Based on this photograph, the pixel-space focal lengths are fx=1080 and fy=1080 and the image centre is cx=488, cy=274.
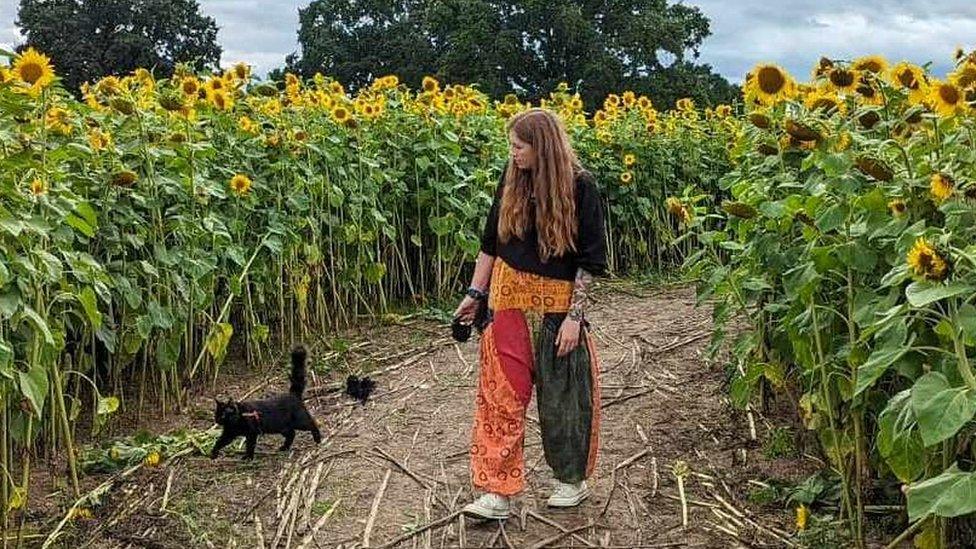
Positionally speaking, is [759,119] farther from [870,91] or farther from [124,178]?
[124,178]

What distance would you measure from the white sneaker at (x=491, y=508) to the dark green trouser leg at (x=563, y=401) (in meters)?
0.25

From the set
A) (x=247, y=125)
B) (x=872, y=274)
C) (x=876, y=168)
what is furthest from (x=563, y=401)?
(x=247, y=125)

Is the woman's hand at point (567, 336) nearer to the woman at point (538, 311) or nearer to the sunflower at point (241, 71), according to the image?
the woman at point (538, 311)

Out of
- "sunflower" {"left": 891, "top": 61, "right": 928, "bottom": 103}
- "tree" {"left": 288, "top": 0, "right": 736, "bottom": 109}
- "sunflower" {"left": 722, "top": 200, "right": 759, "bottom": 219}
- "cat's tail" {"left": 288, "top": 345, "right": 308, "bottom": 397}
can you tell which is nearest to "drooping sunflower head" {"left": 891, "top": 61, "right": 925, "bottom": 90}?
"sunflower" {"left": 891, "top": 61, "right": 928, "bottom": 103}

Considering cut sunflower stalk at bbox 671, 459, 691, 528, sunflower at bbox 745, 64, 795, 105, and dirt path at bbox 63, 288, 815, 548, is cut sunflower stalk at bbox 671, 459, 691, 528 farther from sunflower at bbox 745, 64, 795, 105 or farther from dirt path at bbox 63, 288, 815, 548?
sunflower at bbox 745, 64, 795, 105

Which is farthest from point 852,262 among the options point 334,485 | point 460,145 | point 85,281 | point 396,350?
point 460,145

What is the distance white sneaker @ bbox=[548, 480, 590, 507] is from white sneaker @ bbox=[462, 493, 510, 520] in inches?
8.7

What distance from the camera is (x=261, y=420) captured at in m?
4.63

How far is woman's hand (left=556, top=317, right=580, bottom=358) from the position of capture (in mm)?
3734

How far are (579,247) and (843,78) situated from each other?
1100 mm

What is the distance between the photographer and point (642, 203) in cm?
981

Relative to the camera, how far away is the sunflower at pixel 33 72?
3838 mm

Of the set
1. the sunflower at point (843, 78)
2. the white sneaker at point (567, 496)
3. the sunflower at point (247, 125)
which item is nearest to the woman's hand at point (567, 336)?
the white sneaker at point (567, 496)

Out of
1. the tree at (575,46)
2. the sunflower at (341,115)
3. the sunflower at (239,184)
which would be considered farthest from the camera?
the tree at (575,46)
